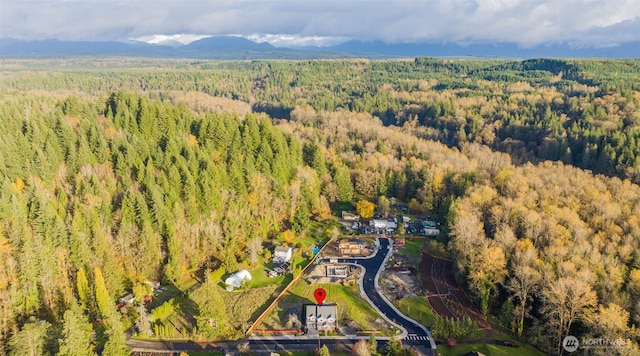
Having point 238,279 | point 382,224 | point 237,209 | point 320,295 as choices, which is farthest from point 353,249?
point 238,279

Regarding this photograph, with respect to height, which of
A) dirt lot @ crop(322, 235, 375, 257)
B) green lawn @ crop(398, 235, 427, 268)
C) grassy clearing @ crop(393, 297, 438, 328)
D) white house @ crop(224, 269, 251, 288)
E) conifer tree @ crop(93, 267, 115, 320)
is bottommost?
grassy clearing @ crop(393, 297, 438, 328)

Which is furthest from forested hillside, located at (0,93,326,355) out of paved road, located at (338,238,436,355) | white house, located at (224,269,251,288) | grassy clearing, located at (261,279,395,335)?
paved road, located at (338,238,436,355)

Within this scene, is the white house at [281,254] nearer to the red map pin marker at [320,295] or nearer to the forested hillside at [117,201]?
the forested hillside at [117,201]

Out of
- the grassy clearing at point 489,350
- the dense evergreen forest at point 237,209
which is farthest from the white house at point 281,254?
the grassy clearing at point 489,350

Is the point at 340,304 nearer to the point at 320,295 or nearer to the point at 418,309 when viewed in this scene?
the point at 320,295

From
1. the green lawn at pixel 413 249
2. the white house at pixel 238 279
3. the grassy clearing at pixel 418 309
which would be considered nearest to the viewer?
the grassy clearing at pixel 418 309

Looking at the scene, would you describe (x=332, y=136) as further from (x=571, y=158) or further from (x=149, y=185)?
(x=149, y=185)

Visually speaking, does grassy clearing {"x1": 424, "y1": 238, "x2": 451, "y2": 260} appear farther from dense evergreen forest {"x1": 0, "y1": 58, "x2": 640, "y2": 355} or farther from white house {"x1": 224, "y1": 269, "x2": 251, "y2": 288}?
white house {"x1": 224, "y1": 269, "x2": 251, "y2": 288}
